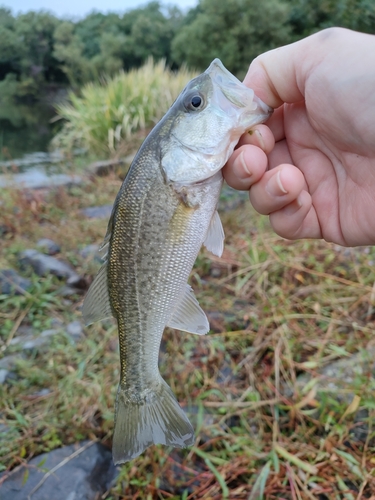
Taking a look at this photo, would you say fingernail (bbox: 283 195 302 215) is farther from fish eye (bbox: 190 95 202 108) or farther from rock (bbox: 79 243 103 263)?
rock (bbox: 79 243 103 263)

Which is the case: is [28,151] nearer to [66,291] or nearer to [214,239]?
[66,291]

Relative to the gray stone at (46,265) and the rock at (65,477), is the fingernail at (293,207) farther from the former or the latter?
the gray stone at (46,265)

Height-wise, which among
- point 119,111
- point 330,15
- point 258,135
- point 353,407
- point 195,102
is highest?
point 330,15

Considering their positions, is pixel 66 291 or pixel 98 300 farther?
pixel 66 291

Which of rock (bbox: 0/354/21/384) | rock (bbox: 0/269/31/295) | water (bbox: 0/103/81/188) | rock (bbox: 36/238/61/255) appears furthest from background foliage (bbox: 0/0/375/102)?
rock (bbox: 0/354/21/384)

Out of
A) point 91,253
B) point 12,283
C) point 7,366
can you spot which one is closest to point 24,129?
point 91,253

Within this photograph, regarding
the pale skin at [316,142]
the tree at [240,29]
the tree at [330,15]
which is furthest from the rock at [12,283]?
the tree at [240,29]

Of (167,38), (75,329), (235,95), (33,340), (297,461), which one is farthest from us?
(167,38)

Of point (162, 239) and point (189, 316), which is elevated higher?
point (162, 239)

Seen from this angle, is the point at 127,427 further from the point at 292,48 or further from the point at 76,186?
the point at 76,186
